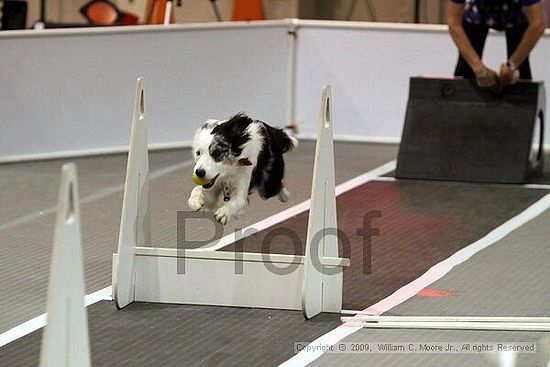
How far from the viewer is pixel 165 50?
8672 millimetres

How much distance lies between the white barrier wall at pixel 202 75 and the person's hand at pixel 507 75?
118cm

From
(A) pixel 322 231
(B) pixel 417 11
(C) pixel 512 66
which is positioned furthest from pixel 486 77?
(B) pixel 417 11

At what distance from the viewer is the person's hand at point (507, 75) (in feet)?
25.0

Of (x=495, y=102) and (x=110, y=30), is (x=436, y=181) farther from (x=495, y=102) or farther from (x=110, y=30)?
(x=110, y=30)

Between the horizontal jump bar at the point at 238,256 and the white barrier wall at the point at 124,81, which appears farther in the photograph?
the white barrier wall at the point at 124,81

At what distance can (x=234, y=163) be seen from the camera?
4578 mm

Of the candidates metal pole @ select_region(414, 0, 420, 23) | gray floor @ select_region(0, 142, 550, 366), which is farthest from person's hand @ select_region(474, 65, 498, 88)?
metal pole @ select_region(414, 0, 420, 23)

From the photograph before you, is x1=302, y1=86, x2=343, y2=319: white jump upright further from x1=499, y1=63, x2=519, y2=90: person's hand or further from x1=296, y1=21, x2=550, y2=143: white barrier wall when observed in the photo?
x1=296, y1=21, x2=550, y2=143: white barrier wall

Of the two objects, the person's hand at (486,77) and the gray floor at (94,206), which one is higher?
the person's hand at (486,77)

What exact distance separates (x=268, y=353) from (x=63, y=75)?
4422 millimetres

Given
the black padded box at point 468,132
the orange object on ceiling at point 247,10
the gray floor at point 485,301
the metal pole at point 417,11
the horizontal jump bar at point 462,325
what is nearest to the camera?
the gray floor at point 485,301

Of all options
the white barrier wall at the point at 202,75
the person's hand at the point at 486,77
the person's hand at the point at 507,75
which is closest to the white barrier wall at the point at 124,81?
the white barrier wall at the point at 202,75

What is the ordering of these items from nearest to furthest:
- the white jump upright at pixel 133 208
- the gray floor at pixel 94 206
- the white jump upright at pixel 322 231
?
the white jump upright at pixel 322 231 < the white jump upright at pixel 133 208 < the gray floor at pixel 94 206

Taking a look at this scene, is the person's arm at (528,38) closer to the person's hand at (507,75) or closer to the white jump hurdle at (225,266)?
the person's hand at (507,75)
